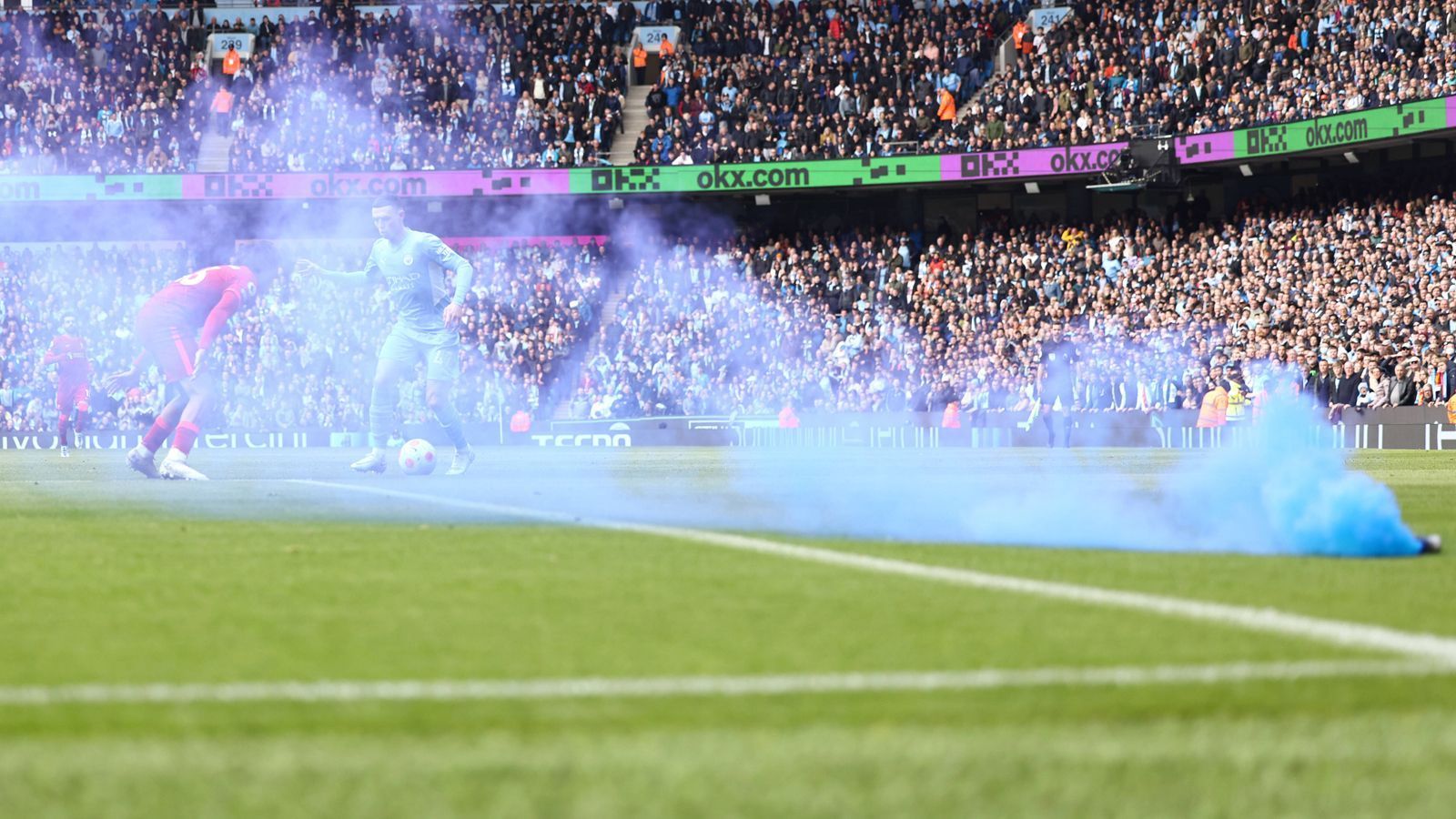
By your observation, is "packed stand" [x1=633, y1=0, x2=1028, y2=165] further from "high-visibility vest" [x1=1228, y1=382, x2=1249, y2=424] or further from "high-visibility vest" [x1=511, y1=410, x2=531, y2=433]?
"high-visibility vest" [x1=1228, y1=382, x2=1249, y2=424]

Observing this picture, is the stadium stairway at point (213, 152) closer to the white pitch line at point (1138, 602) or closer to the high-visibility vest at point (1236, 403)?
the high-visibility vest at point (1236, 403)

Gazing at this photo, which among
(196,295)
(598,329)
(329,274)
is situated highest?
(598,329)

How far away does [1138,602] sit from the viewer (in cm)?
488

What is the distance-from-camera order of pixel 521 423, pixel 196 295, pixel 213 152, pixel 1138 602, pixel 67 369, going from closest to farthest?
pixel 1138 602 < pixel 196 295 < pixel 67 369 < pixel 521 423 < pixel 213 152

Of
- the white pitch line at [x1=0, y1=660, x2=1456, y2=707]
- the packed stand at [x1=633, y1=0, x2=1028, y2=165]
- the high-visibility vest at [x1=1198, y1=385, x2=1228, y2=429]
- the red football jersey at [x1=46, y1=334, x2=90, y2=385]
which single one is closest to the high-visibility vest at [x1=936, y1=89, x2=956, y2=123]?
the packed stand at [x1=633, y1=0, x2=1028, y2=165]

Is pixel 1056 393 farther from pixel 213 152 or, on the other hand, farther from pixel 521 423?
pixel 213 152

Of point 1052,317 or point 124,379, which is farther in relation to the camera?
point 1052,317

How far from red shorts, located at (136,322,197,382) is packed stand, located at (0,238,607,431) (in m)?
21.2

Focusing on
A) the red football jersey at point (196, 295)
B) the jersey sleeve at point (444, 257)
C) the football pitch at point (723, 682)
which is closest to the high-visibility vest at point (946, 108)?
the jersey sleeve at point (444, 257)

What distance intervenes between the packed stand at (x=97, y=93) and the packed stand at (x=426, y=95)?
1.31 m

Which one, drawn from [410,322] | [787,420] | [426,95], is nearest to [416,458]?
[410,322]

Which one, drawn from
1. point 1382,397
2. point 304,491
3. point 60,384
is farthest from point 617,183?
point 304,491

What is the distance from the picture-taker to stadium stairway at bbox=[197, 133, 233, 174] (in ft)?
138

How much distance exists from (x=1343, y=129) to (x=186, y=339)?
25317 millimetres
